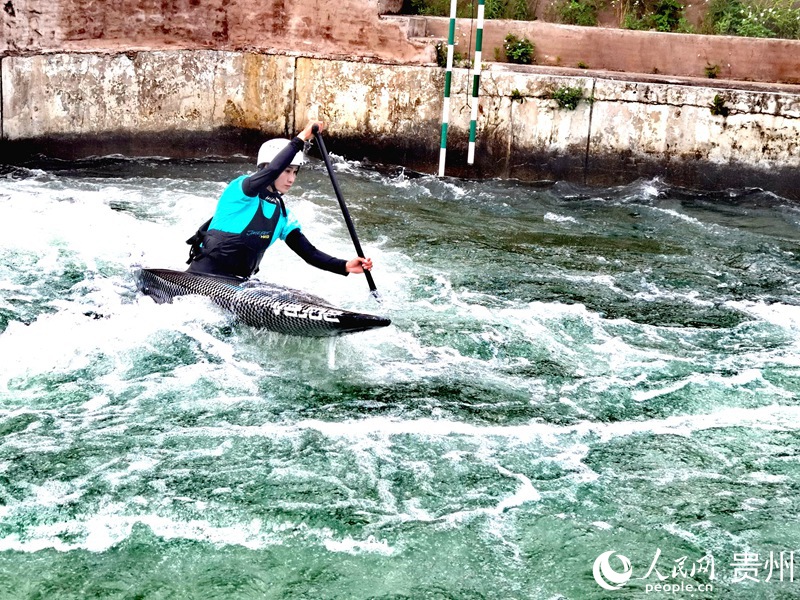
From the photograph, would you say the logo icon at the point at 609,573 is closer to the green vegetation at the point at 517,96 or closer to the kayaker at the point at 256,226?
the kayaker at the point at 256,226

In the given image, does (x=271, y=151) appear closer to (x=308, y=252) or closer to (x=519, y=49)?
(x=308, y=252)

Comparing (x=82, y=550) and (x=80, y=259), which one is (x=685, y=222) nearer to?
(x=80, y=259)

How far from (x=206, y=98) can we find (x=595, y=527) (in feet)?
27.4

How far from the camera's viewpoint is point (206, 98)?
11445mm

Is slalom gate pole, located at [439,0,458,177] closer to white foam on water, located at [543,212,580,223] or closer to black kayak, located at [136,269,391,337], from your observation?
white foam on water, located at [543,212,580,223]

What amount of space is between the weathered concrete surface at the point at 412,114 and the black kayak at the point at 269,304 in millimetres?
5192

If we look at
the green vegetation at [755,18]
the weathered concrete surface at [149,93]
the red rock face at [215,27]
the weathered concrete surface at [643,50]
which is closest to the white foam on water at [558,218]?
the weathered concrete surface at [643,50]

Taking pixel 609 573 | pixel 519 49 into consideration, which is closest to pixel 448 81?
pixel 519 49

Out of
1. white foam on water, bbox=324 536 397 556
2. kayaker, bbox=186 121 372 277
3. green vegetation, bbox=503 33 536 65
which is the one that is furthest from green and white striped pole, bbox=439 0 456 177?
Answer: white foam on water, bbox=324 536 397 556

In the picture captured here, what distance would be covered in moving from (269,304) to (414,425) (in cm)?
122

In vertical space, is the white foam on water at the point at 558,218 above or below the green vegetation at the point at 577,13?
below

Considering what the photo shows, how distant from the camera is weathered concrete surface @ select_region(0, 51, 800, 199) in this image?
10172 mm

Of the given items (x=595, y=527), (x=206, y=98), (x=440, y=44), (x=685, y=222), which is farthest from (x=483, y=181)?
(x=595, y=527)

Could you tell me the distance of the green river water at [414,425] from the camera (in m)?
4.14
